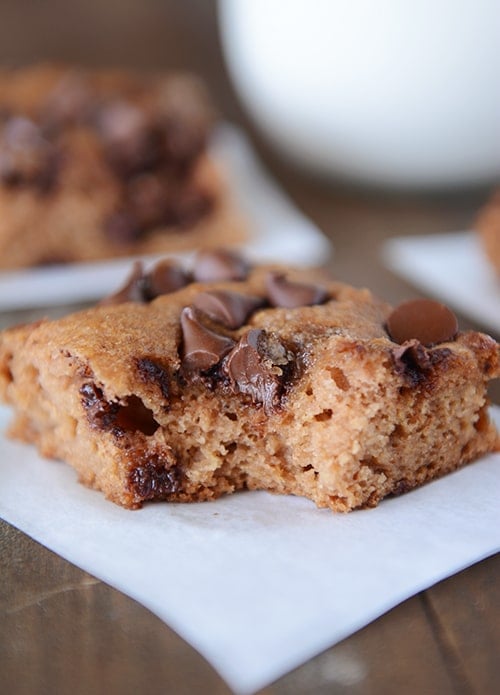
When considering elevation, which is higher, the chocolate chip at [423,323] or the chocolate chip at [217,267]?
the chocolate chip at [423,323]

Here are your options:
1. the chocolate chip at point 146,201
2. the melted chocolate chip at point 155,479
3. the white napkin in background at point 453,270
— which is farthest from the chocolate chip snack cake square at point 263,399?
the chocolate chip at point 146,201

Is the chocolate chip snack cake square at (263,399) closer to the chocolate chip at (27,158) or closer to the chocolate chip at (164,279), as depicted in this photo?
the chocolate chip at (164,279)

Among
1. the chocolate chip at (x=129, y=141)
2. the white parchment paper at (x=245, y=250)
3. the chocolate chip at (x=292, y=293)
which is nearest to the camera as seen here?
the chocolate chip at (x=292, y=293)

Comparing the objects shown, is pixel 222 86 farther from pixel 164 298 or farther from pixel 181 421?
A: pixel 181 421

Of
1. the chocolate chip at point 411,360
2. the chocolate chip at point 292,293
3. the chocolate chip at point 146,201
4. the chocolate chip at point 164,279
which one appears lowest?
the chocolate chip at point 146,201

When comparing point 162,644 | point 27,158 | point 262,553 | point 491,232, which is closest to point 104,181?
point 27,158

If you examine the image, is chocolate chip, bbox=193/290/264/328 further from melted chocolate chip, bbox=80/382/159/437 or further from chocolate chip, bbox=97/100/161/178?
chocolate chip, bbox=97/100/161/178

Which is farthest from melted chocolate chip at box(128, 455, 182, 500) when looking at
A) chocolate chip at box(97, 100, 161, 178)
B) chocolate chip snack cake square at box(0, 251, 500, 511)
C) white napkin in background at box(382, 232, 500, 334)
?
chocolate chip at box(97, 100, 161, 178)
